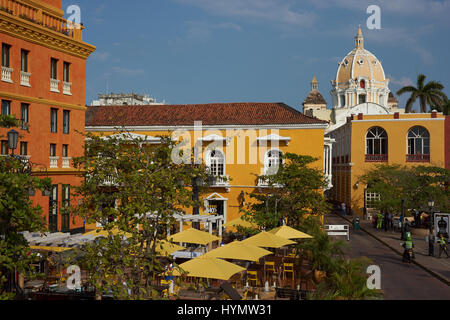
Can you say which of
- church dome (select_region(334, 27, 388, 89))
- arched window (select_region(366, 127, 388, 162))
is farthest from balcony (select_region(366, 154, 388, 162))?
church dome (select_region(334, 27, 388, 89))

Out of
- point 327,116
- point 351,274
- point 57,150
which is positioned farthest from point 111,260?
point 327,116

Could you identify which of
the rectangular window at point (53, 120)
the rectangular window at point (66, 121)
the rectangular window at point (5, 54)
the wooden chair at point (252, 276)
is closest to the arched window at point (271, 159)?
the rectangular window at point (66, 121)

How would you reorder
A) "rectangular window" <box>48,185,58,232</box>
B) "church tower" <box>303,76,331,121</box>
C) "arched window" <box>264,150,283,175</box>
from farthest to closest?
"church tower" <box>303,76,331,121</box> < "arched window" <box>264,150,283,175</box> < "rectangular window" <box>48,185,58,232</box>

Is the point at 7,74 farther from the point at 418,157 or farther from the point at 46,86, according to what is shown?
the point at 418,157

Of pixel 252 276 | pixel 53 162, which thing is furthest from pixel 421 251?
pixel 53 162

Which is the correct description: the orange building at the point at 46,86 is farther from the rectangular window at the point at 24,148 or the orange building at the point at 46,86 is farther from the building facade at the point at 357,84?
the building facade at the point at 357,84

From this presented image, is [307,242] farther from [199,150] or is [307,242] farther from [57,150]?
[199,150]

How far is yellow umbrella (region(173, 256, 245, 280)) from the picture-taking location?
13469 millimetres

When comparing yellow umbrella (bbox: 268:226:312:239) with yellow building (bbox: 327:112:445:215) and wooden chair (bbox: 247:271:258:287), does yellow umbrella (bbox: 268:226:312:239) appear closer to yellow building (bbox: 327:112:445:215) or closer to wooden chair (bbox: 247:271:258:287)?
wooden chair (bbox: 247:271:258:287)

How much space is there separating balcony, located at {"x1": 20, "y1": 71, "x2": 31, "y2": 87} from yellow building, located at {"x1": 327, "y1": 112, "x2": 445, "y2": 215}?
30876 mm

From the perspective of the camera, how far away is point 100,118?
3609 centimetres

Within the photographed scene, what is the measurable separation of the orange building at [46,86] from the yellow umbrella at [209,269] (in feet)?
32.2

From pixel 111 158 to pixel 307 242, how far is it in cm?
891

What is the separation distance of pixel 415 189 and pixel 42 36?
26485 mm
